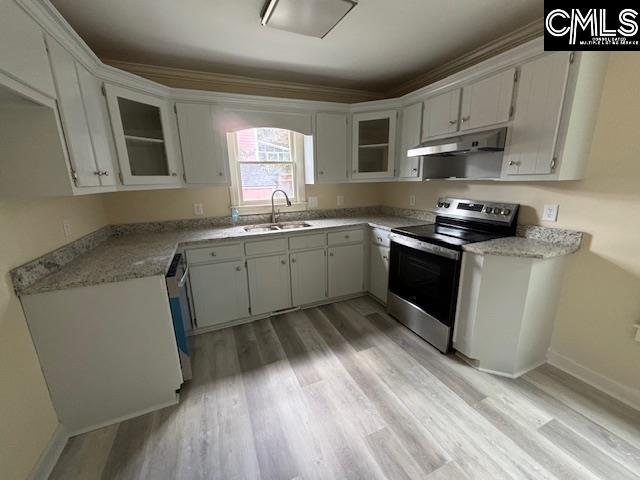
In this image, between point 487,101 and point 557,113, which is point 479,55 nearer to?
point 487,101

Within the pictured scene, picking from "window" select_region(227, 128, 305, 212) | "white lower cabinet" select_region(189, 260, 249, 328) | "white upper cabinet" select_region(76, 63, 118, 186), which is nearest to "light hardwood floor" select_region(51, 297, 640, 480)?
"white lower cabinet" select_region(189, 260, 249, 328)

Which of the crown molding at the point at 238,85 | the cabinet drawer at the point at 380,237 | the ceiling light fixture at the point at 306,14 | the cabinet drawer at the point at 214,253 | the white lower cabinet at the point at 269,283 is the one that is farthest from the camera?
the cabinet drawer at the point at 380,237

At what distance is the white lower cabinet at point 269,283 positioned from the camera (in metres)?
2.63

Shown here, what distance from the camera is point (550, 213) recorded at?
6.35ft

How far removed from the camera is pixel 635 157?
154 centimetres

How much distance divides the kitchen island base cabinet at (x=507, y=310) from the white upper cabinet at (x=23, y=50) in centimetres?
257

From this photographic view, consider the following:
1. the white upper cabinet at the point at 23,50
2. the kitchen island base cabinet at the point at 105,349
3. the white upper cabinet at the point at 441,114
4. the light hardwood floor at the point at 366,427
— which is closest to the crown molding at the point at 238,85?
the white upper cabinet at the point at 441,114

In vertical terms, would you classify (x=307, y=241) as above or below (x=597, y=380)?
above

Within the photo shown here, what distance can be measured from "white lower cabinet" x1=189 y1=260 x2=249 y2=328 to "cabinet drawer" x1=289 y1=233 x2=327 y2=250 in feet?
1.76

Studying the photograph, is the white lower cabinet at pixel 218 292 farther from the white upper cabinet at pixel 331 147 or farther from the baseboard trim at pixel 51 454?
the white upper cabinet at pixel 331 147

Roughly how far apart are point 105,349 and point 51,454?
1.76ft

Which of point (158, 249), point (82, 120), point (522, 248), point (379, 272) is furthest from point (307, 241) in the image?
point (82, 120)

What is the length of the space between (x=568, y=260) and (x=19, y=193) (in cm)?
335

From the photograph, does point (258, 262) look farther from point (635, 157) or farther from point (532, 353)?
point (635, 157)
